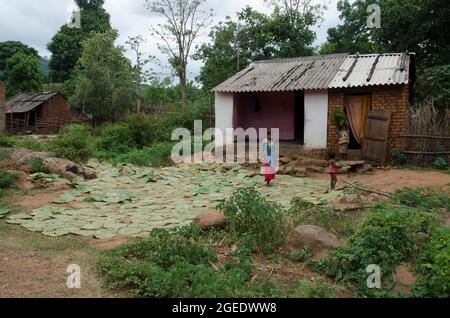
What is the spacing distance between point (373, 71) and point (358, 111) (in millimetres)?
1266

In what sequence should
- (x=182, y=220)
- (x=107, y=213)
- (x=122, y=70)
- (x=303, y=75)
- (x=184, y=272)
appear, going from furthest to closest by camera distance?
(x=122, y=70), (x=303, y=75), (x=107, y=213), (x=182, y=220), (x=184, y=272)

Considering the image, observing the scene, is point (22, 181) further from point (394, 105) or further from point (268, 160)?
point (394, 105)

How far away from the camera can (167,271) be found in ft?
12.3

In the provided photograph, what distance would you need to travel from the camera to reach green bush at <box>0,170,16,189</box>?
7813 mm

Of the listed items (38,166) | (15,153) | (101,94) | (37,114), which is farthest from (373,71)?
(37,114)

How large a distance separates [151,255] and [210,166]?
743 cm

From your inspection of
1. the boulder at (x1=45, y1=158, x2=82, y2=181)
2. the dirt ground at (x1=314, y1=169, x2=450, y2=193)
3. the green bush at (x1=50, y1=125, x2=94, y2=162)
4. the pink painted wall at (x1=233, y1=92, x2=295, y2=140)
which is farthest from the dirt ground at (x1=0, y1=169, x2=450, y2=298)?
the pink painted wall at (x1=233, y1=92, x2=295, y2=140)

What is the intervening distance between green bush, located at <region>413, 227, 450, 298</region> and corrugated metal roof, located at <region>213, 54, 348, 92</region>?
8261 millimetres

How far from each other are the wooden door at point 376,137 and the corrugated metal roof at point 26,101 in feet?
81.9

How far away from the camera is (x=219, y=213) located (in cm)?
537

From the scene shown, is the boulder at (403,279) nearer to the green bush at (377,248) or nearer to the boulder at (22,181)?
the green bush at (377,248)

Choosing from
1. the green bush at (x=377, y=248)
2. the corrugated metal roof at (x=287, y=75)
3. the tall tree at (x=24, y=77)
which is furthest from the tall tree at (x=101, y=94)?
the green bush at (x=377, y=248)

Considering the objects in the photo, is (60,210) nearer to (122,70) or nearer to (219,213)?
(219,213)

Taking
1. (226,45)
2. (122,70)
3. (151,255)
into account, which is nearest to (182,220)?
(151,255)
